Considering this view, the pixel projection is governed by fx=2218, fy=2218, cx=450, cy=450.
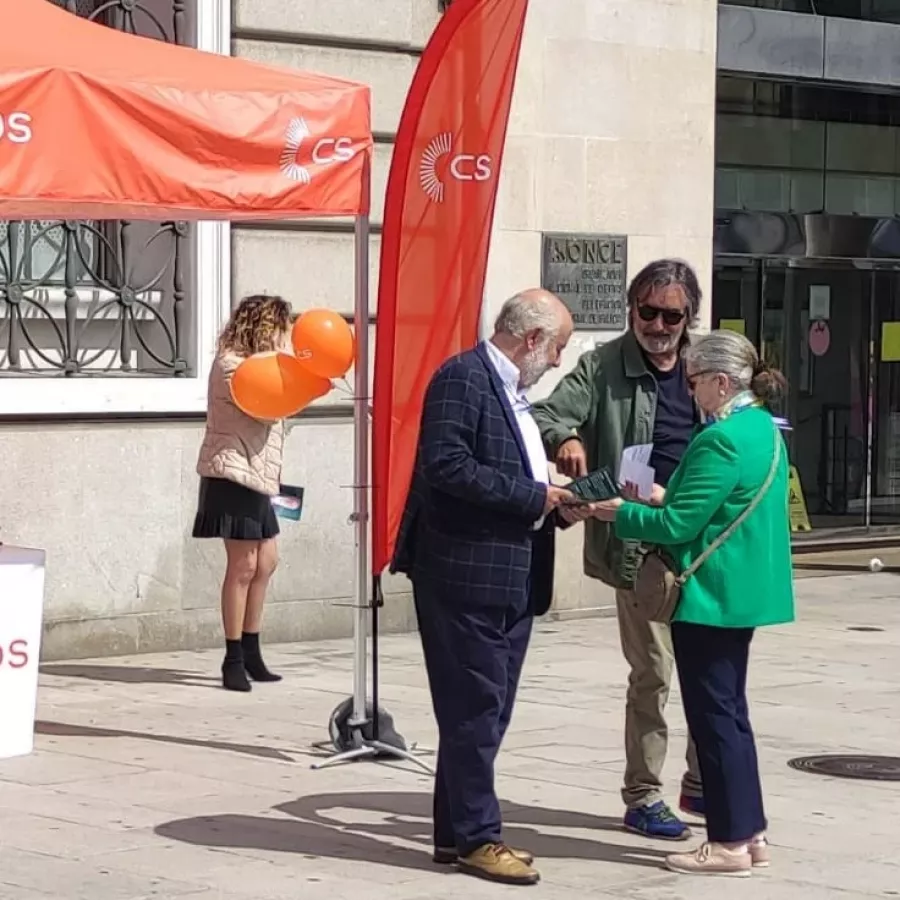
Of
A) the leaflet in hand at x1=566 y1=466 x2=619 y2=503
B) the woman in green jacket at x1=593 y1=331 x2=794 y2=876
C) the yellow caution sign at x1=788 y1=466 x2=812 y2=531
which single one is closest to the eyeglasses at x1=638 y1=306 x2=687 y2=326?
the woman in green jacket at x1=593 y1=331 x2=794 y2=876

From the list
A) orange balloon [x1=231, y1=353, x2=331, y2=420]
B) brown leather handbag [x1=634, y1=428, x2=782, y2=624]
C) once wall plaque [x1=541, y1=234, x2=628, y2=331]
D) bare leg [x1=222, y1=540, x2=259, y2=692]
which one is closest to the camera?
brown leather handbag [x1=634, y1=428, x2=782, y2=624]

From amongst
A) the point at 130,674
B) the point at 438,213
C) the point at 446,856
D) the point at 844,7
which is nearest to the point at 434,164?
the point at 438,213

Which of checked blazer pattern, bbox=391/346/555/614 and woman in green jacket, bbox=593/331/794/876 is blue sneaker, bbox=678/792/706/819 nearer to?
woman in green jacket, bbox=593/331/794/876

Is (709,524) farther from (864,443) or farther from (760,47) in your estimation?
(864,443)

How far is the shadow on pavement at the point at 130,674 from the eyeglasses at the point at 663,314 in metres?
3.90

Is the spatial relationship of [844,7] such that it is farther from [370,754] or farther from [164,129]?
[370,754]

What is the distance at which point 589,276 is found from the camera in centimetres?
1298

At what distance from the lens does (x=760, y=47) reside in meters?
15.4

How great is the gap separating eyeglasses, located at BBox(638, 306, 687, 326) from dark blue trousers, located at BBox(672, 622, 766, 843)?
1.09 metres

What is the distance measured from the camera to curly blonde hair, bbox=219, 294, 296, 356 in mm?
9945

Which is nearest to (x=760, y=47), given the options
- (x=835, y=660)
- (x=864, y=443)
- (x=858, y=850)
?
(x=864, y=443)

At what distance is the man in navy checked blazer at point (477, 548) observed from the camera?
21.5 feet

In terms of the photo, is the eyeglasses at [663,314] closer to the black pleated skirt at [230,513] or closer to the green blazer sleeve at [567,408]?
the green blazer sleeve at [567,408]

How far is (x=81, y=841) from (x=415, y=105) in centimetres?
290
